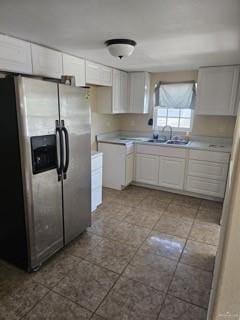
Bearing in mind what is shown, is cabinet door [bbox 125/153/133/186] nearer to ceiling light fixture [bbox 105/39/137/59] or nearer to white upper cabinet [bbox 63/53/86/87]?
white upper cabinet [bbox 63/53/86/87]

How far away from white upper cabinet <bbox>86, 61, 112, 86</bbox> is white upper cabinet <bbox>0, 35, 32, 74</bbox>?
1.05 metres

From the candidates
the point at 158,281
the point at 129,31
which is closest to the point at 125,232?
the point at 158,281

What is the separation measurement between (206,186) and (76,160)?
7.98 feet

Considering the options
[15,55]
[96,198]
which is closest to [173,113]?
[96,198]

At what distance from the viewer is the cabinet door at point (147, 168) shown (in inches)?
159

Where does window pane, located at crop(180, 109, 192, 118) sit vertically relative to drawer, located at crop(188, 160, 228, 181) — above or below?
above

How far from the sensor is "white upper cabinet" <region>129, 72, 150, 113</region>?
165 inches

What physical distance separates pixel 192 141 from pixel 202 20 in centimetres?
272

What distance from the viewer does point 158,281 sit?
1.98 meters

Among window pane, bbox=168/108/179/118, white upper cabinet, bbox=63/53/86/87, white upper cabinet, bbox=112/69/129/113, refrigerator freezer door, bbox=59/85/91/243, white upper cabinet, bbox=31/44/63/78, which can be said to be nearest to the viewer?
refrigerator freezer door, bbox=59/85/91/243

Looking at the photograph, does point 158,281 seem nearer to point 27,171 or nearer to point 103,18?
point 27,171

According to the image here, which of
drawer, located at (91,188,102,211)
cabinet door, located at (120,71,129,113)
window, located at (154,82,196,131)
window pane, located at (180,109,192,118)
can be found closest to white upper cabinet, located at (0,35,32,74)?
drawer, located at (91,188,102,211)

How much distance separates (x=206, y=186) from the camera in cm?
369

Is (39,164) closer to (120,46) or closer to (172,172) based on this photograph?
(120,46)
